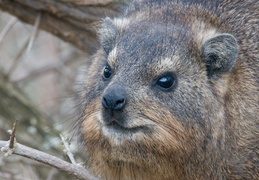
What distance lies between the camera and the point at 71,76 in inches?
448

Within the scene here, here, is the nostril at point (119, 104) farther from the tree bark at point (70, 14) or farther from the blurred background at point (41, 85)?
the tree bark at point (70, 14)

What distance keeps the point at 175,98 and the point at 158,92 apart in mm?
208

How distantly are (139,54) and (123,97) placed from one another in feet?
2.29

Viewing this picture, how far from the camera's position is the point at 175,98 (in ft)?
19.9

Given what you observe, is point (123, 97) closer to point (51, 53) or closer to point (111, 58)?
point (111, 58)

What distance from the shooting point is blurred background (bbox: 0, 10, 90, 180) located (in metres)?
8.76

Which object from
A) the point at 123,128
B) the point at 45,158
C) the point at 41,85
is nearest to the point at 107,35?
the point at 123,128

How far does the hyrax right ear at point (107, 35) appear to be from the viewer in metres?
6.78

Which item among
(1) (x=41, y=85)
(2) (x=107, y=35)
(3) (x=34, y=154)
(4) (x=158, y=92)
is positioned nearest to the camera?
(3) (x=34, y=154)

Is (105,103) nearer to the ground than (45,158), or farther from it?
farther from it

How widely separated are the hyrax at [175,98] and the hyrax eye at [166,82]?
11 millimetres

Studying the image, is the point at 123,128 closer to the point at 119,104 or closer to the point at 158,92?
the point at 119,104

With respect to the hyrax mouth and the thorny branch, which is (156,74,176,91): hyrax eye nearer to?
the hyrax mouth

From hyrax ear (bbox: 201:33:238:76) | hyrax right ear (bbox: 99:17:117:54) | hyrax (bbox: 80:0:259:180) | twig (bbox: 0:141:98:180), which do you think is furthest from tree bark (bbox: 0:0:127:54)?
twig (bbox: 0:141:98:180)
